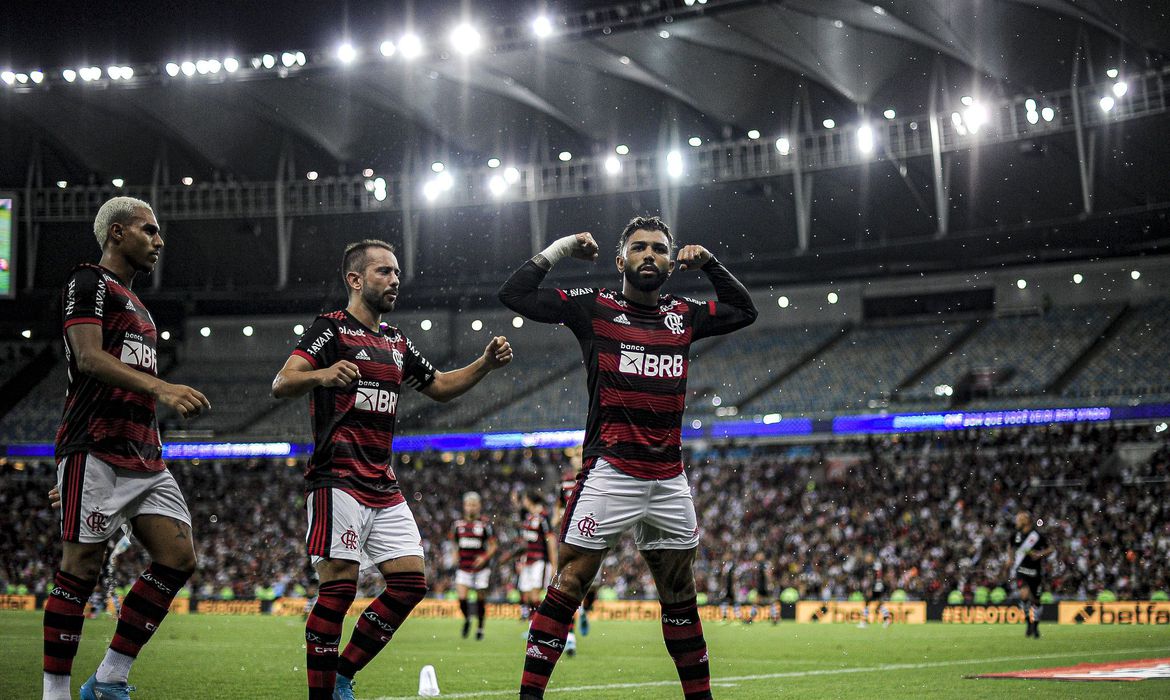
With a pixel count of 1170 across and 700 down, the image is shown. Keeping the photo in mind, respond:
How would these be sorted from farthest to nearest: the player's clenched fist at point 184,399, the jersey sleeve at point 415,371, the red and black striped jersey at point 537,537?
the red and black striped jersey at point 537,537
the jersey sleeve at point 415,371
the player's clenched fist at point 184,399

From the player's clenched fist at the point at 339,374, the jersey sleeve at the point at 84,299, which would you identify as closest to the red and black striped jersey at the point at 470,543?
the player's clenched fist at the point at 339,374

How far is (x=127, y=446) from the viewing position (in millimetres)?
5871

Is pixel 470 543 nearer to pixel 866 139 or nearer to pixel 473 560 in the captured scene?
pixel 473 560

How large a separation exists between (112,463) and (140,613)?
2.81ft

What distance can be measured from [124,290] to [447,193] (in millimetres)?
37452

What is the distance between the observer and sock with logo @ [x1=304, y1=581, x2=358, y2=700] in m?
5.77

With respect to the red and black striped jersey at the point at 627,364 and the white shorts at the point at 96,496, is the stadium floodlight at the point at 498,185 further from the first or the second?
the white shorts at the point at 96,496

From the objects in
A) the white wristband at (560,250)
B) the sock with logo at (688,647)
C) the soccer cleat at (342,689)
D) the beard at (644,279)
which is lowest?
the soccer cleat at (342,689)

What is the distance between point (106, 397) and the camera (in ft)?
19.2

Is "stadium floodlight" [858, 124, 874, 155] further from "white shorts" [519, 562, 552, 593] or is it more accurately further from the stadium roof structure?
"white shorts" [519, 562, 552, 593]

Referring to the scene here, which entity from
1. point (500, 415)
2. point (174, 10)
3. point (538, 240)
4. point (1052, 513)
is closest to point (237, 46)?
point (174, 10)

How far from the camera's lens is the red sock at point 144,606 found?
19.6 ft

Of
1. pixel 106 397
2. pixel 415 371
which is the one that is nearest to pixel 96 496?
pixel 106 397

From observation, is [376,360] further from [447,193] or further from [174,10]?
[447,193]
